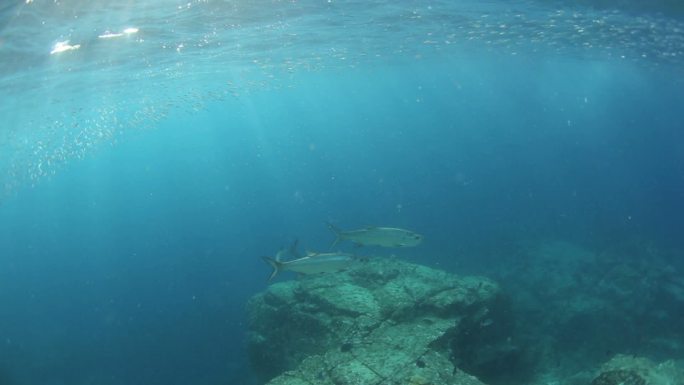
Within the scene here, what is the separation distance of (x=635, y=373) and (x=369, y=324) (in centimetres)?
443

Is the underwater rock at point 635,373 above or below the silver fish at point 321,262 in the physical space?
below

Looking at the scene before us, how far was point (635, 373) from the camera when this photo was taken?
6.25 m

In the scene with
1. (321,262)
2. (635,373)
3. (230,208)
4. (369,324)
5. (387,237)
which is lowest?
(230,208)

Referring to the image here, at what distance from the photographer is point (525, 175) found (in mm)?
61062

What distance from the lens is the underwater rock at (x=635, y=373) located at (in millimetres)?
6188

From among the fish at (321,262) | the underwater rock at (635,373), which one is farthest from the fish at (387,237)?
the underwater rock at (635,373)

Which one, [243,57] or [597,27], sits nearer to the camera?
[597,27]

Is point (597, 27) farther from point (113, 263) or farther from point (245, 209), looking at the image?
point (113, 263)

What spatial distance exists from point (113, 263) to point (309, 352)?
44229mm

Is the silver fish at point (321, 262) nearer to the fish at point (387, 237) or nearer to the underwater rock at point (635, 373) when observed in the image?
the fish at point (387, 237)

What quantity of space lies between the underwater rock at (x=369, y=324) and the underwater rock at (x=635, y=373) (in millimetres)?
1874

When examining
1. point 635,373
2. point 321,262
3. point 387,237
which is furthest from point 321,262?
point 635,373

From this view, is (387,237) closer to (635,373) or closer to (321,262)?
(321,262)

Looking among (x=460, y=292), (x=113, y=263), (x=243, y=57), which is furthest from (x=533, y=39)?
(x=113, y=263)
